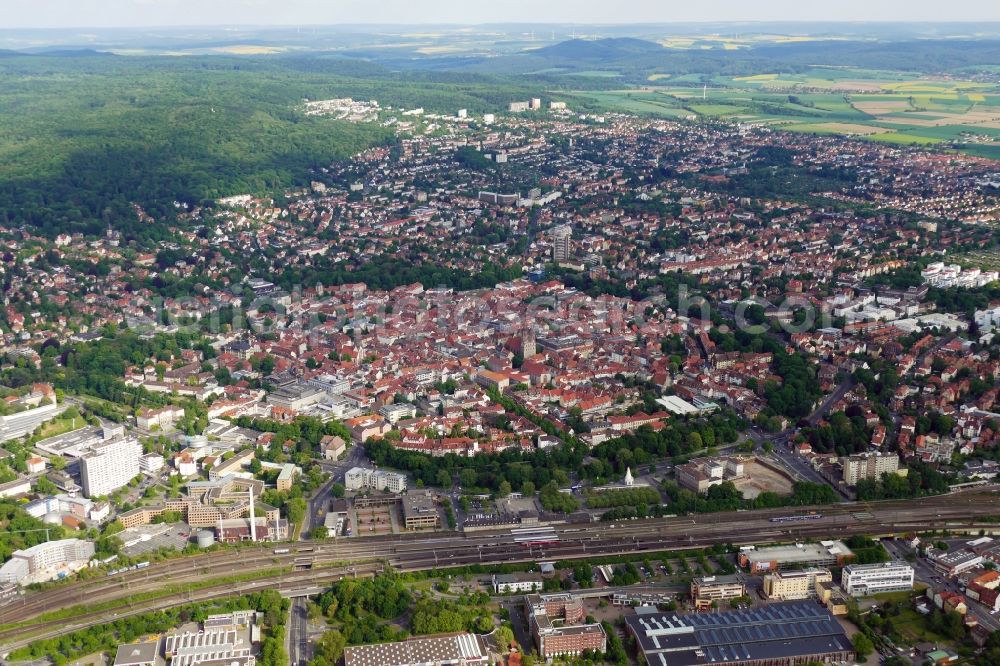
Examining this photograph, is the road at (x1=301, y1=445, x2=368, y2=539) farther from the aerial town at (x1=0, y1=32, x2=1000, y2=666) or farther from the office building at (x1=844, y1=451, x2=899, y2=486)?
the office building at (x1=844, y1=451, x2=899, y2=486)

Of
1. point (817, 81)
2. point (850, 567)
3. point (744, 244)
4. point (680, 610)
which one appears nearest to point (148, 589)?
point (680, 610)

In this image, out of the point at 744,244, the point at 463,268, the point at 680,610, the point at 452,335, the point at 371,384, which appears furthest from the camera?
the point at 744,244

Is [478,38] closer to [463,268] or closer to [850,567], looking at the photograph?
[463,268]

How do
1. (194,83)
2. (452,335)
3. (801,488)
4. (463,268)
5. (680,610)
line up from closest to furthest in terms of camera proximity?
(680,610) < (801,488) < (452,335) < (463,268) < (194,83)

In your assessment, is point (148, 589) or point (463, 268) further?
point (463, 268)

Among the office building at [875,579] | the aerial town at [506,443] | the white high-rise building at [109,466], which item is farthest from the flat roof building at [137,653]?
the office building at [875,579]

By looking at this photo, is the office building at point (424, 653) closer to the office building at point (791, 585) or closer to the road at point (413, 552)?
the road at point (413, 552)

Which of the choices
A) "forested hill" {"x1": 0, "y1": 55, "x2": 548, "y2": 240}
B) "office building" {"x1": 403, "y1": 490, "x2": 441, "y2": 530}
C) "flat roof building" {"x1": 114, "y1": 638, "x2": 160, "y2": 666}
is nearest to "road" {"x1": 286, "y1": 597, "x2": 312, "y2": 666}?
"flat roof building" {"x1": 114, "y1": 638, "x2": 160, "y2": 666}
